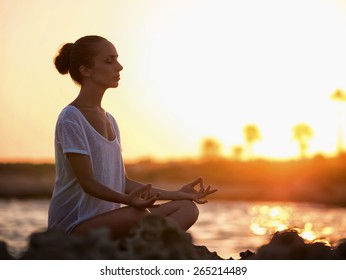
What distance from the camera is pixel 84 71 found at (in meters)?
5.52

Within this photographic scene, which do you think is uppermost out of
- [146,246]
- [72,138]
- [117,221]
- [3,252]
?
[72,138]

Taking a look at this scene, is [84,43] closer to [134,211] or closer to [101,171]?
[101,171]

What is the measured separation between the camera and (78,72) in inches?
220

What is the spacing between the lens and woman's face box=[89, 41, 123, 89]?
18.0 ft

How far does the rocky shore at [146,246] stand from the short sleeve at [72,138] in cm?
72

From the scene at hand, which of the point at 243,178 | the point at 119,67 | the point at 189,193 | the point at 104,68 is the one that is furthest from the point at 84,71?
the point at 243,178

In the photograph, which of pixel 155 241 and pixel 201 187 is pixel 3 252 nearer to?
pixel 155 241

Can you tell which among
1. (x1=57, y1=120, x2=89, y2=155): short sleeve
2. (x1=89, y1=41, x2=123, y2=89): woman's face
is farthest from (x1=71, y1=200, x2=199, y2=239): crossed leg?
(x1=89, y1=41, x2=123, y2=89): woman's face

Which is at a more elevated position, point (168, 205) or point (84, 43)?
point (84, 43)

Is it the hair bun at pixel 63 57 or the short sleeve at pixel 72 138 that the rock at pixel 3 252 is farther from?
the hair bun at pixel 63 57

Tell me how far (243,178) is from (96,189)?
8383 centimetres

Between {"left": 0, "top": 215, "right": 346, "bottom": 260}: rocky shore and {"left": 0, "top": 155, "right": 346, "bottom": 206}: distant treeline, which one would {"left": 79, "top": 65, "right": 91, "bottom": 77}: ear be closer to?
{"left": 0, "top": 215, "right": 346, "bottom": 260}: rocky shore
